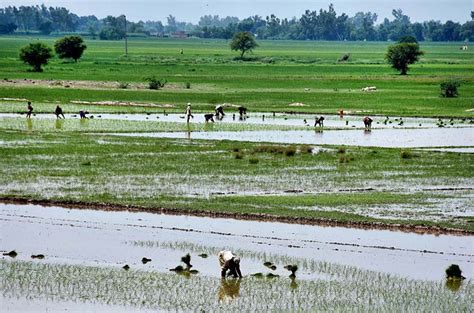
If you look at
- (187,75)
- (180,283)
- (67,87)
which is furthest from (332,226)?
(187,75)

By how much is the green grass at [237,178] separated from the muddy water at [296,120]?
1119 centimetres

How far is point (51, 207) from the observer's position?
98.7 ft

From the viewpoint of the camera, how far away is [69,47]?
11650 centimetres

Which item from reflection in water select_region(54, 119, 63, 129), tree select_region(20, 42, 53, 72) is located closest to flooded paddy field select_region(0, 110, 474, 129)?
reflection in water select_region(54, 119, 63, 129)

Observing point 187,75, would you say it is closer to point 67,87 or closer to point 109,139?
point 67,87

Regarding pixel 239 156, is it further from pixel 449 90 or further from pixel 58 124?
pixel 449 90

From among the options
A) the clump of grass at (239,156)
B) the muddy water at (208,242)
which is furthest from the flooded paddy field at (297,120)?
the muddy water at (208,242)

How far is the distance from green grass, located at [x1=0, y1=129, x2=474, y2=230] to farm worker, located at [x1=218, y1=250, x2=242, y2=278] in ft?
22.4

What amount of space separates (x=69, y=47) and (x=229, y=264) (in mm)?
97881

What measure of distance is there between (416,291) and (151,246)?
7.19 meters

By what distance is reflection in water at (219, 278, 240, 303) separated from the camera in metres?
20.5

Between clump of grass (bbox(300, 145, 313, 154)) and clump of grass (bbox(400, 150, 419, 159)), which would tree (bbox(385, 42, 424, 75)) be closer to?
clump of grass (bbox(300, 145, 313, 154))

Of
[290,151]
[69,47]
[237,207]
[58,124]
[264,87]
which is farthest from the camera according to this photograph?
[69,47]

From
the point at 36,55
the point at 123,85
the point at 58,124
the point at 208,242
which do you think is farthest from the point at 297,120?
the point at 36,55
